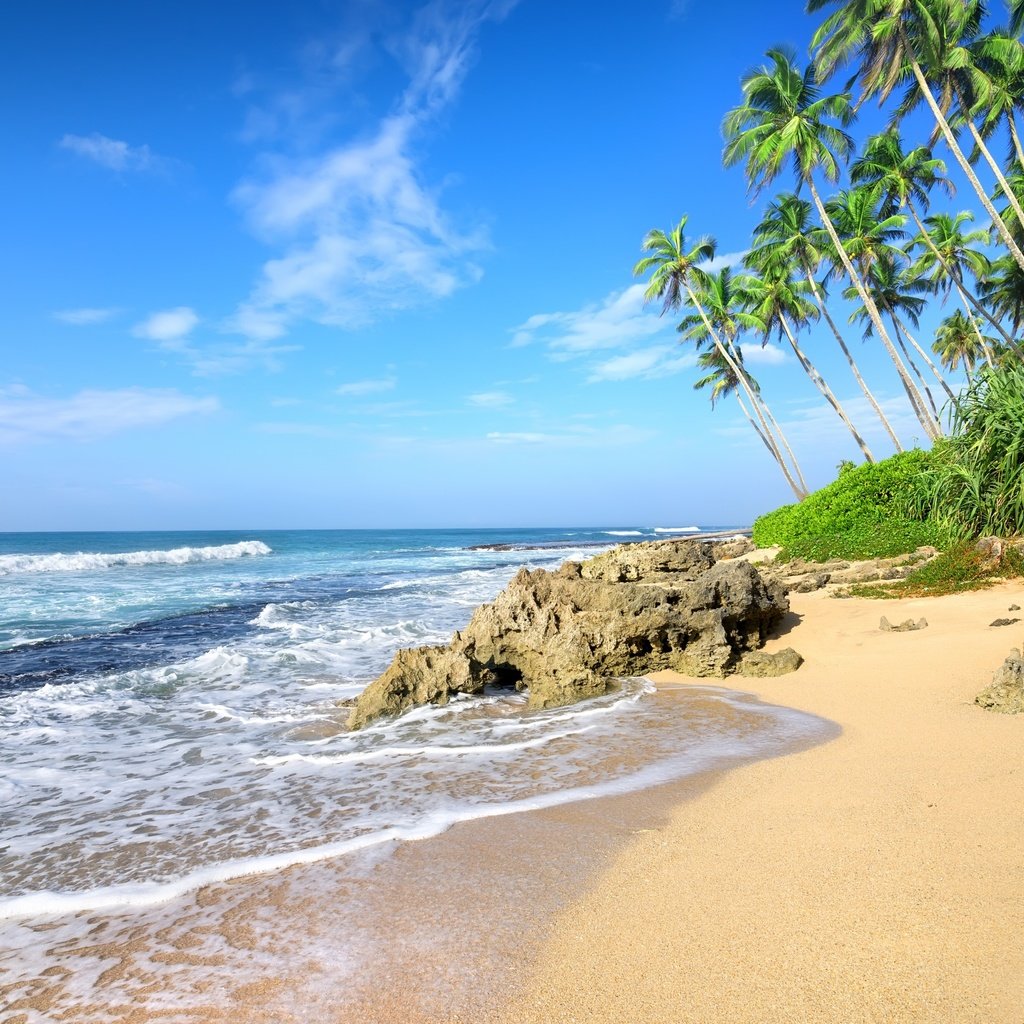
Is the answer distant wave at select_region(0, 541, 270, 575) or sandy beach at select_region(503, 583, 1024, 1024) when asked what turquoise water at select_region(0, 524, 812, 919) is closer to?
sandy beach at select_region(503, 583, 1024, 1024)

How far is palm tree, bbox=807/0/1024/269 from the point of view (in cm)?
1738

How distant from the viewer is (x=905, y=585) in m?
10.5

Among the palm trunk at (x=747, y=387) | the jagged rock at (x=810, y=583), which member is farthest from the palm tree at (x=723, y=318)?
the jagged rock at (x=810, y=583)

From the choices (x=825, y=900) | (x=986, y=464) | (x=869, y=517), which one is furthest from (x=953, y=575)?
(x=825, y=900)

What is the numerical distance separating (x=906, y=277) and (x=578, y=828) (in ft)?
118

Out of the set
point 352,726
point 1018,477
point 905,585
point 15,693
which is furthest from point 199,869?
point 1018,477

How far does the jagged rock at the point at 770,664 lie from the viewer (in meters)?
7.25

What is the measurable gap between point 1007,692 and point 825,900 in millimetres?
3615

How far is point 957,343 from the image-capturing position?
41.2 m

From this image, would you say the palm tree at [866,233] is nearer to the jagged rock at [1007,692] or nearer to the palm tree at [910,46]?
the palm tree at [910,46]

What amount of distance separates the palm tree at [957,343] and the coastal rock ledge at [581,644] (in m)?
41.3

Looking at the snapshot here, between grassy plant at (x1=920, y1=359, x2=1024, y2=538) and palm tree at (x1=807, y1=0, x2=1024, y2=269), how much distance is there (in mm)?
8075

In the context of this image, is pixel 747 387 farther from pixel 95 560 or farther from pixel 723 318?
pixel 95 560

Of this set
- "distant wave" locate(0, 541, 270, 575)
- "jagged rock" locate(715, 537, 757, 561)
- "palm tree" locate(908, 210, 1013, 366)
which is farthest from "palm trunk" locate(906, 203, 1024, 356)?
"distant wave" locate(0, 541, 270, 575)
